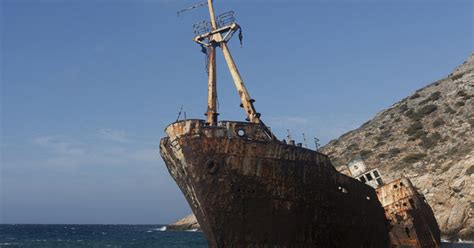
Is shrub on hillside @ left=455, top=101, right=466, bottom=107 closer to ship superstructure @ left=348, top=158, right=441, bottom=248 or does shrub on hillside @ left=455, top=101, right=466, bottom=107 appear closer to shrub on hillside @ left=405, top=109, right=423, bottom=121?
shrub on hillside @ left=405, top=109, right=423, bottom=121

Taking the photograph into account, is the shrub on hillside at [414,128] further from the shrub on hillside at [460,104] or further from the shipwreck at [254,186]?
the shipwreck at [254,186]

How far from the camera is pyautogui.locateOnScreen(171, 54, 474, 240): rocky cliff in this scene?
39188mm

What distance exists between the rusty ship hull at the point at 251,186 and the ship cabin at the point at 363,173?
8130 mm

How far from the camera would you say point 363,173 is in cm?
2591

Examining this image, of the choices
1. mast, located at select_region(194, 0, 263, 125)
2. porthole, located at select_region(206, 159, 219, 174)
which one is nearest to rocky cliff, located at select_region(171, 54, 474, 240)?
mast, located at select_region(194, 0, 263, 125)

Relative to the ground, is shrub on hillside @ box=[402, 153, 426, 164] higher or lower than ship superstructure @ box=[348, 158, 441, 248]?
higher

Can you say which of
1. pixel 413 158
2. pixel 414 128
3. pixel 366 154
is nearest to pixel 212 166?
pixel 413 158

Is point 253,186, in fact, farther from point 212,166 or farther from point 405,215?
point 405,215

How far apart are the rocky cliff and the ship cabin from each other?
890 cm

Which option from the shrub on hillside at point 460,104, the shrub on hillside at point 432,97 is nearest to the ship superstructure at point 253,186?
the shrub on hillside at point 460,104

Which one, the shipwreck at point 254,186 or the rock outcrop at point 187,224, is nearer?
the shipwreck at point 254,186

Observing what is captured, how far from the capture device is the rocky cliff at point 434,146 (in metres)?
39.2

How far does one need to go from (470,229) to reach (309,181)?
81.2ft

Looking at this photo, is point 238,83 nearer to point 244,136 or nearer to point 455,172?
point 244,136
